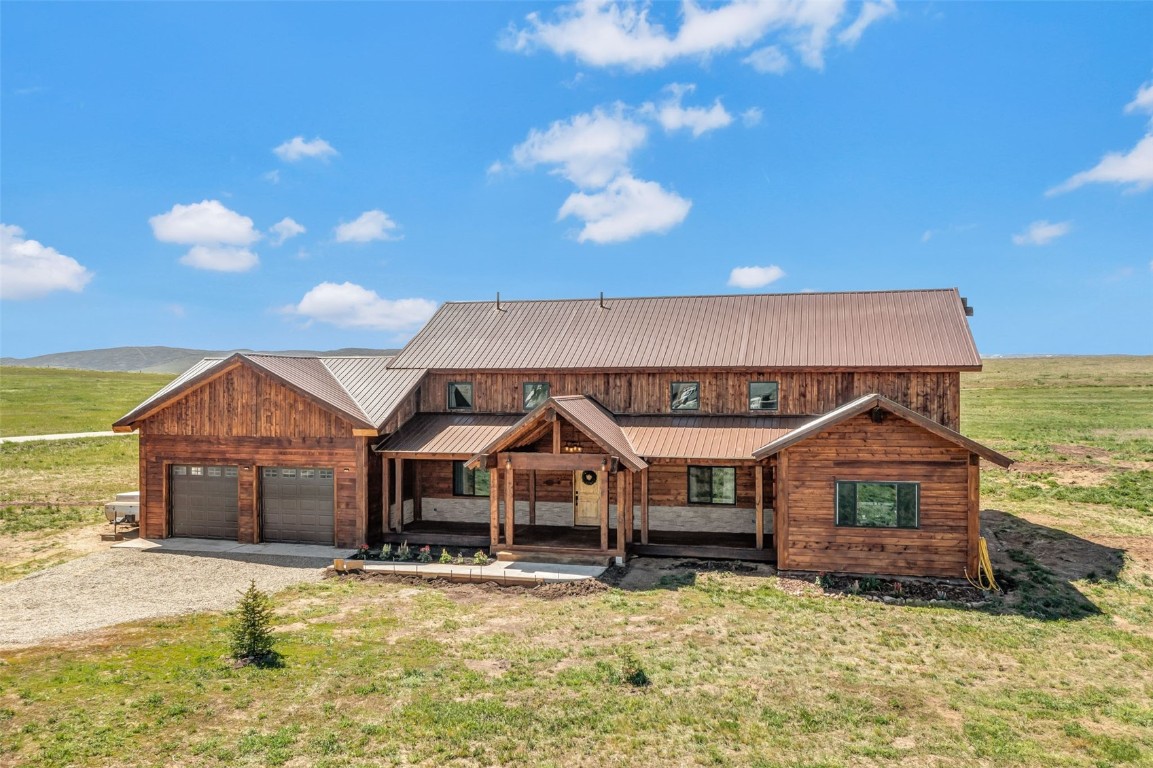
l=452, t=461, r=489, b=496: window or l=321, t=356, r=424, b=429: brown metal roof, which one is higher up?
l=321, t=356, r=424, b=429: brown metal roof

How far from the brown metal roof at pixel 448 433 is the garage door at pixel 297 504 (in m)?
1.98

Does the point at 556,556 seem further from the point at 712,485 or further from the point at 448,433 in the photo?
the point at 448,433

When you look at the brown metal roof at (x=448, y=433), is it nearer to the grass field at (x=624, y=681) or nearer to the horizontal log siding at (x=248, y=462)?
the horizontal log siding at (x=248, y=462)

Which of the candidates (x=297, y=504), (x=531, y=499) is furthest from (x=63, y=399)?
(x=531, y=499)

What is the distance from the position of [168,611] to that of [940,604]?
50.0 ft

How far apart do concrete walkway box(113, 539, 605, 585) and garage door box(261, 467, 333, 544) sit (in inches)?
14.2

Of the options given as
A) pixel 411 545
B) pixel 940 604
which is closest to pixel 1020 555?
pixel 940 604

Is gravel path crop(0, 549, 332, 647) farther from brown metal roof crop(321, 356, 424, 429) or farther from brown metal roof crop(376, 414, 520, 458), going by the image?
brown metal roof crop(321, 356, 424, 429)

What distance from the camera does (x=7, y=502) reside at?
82.7ft

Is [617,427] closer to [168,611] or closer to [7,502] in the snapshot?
[168,611]

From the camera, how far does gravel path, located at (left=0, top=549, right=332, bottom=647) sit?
42.1ft

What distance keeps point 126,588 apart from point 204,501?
5.06m

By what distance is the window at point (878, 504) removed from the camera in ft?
51.8

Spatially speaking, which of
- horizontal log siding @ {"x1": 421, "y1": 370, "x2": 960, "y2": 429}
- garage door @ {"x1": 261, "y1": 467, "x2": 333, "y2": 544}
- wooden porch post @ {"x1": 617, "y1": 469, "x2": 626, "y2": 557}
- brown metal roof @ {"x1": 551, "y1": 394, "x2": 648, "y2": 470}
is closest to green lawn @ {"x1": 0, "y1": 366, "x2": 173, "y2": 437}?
garage door @ {"x1": 261, "y1": 467, "x2": 333, "y2": 544}
